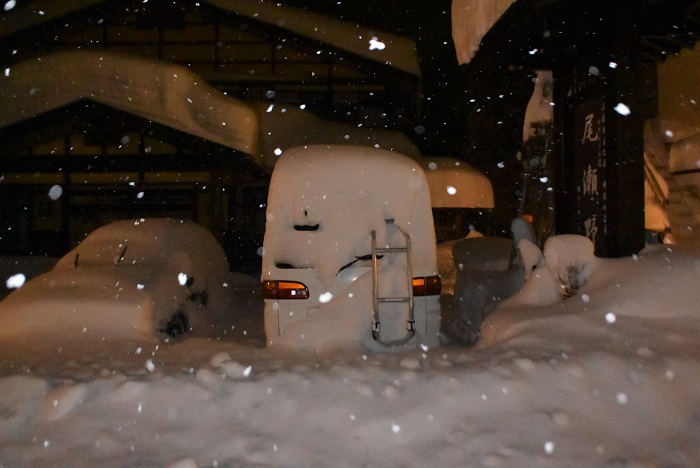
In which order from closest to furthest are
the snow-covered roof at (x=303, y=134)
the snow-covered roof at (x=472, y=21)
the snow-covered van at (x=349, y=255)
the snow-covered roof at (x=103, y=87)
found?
1. the snow-covered van at (x=349, y=255)
2. the snow-covered roof at (x=472, y=21)
3. the snow-covered roof at (x=103, y=87)
4. the snow-covered roof at (x=303, y=134)

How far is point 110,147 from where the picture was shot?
1781cm

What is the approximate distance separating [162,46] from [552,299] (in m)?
15.7

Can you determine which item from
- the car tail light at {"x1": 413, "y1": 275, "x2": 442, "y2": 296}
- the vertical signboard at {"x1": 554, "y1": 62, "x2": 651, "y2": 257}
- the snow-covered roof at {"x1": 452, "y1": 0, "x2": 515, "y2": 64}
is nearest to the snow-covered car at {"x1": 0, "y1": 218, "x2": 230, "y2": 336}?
the car tail light at {"x1": 413, "y1": 275, "x2": 442, "y2": 296}

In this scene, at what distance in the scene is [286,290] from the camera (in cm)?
545

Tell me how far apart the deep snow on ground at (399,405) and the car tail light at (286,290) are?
0.69 meters

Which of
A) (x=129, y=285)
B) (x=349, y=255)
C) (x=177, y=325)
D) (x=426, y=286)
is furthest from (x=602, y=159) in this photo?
(x=129, y=285)

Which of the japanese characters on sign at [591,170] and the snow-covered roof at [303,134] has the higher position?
the snow-covered roof at [303,134]

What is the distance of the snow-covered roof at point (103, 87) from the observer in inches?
515

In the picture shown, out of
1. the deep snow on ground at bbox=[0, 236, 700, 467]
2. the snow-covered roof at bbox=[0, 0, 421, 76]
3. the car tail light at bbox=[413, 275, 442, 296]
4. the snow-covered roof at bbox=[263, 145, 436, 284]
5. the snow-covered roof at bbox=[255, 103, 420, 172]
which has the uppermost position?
the snow-covered roof at bbox=[0, 0, 421, 76]

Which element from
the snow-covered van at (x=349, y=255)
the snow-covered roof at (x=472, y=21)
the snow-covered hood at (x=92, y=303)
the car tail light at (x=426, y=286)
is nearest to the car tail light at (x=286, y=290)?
the snow-covered van at (x=349, y=255)

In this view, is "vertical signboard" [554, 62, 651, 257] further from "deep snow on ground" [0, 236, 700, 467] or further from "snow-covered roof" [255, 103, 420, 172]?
"snow-covered roof" [255, 103, 420, 172]

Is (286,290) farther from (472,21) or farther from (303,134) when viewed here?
A: (303,134)

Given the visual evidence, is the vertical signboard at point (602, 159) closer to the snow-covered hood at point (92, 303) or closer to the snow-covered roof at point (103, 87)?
the snow-covered hood at point (92, 303)

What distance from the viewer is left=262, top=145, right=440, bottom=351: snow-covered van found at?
539 cm
